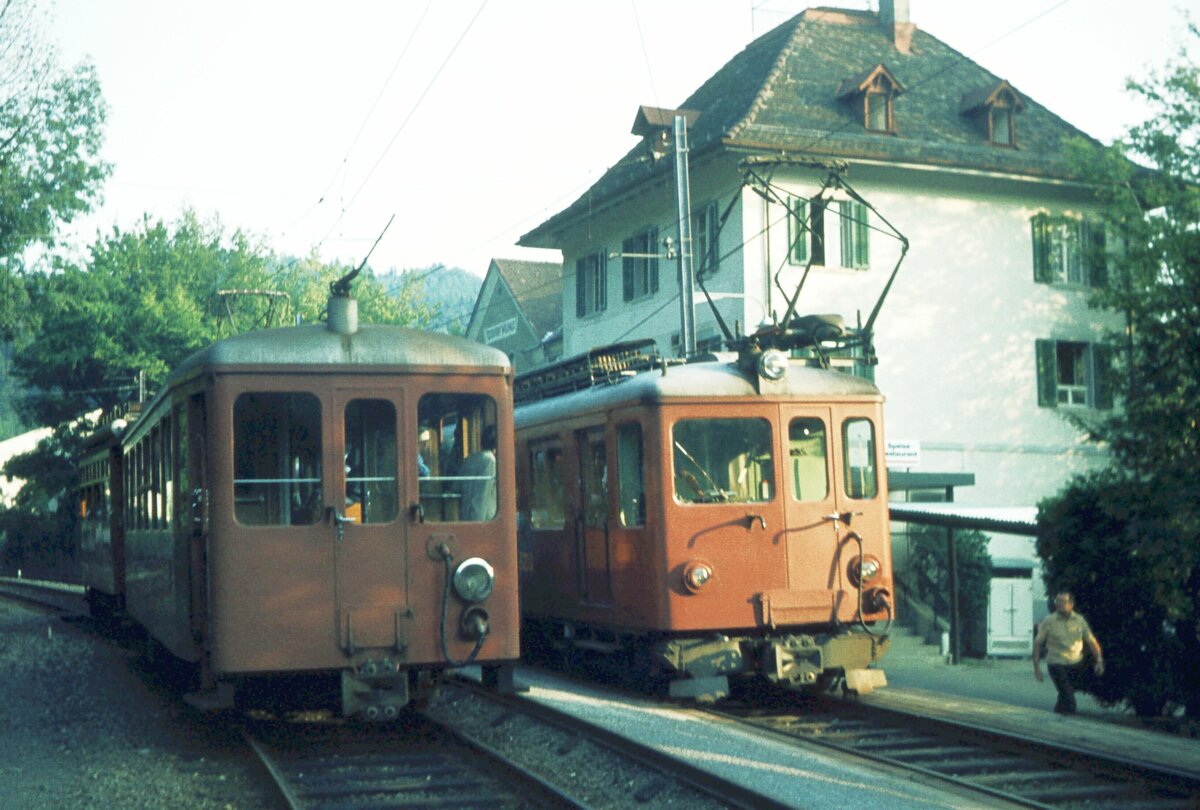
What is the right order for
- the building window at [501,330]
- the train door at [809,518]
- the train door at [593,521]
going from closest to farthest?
the train door at [809,518] < the train door at [593,521] < the building window at [501,330]

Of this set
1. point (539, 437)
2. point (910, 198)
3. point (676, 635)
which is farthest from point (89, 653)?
point (910, 198)

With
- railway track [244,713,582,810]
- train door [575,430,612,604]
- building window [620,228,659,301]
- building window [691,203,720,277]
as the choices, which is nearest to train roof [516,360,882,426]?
train door [575,430,612,604]

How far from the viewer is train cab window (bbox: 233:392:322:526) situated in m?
9.99

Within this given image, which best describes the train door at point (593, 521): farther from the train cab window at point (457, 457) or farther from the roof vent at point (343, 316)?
the roof vent at point (343, 316)

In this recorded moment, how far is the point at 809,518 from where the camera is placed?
12664 mm

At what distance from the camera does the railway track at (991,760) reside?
864 cm

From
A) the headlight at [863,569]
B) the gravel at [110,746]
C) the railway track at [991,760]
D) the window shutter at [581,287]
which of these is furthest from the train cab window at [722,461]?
the window shutter at [581,287]

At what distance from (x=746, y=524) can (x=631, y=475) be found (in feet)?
3.52

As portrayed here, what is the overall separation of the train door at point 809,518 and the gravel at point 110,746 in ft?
14.6

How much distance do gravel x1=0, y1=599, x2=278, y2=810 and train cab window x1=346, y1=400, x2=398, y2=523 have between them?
1.77 m

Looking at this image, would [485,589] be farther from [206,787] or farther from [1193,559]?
[1193,559]

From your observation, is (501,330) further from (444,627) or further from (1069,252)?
(444,627)

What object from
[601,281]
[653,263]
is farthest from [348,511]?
[601,281]

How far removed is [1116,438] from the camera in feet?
Result: 40.0
